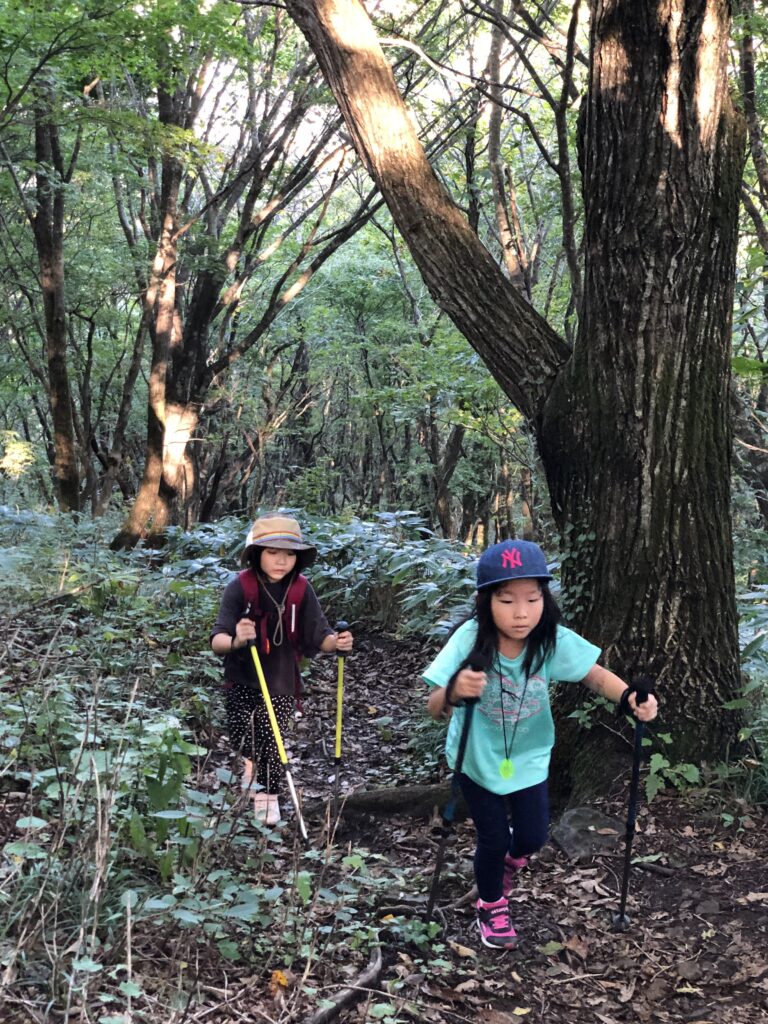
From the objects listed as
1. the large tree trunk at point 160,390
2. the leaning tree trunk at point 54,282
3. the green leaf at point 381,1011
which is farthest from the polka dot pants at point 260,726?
the leaning tree trunk at point 54,282

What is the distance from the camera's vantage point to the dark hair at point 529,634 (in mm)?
3389

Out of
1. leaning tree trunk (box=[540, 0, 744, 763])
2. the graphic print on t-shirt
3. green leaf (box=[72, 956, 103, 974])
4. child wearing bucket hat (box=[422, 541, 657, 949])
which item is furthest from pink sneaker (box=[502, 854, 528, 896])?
green leaf (box=[72, 956, 103, 974])

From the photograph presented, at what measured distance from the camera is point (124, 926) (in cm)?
280

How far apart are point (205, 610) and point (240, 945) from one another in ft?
18.1

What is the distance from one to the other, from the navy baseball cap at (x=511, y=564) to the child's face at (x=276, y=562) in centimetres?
163

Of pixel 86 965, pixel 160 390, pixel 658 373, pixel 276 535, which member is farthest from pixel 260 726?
pixel 160 390

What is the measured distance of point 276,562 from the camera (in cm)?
469

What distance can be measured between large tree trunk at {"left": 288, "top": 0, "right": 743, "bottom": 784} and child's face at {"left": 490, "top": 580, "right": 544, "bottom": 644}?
1380mm

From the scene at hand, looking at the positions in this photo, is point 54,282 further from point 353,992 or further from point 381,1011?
point 381,1011

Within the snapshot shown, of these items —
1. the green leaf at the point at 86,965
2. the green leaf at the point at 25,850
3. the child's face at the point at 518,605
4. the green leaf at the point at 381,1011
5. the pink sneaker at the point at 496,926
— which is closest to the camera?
the green leaf at the point at 86,965

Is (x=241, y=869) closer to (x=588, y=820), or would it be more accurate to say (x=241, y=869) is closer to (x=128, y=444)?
(x=588, y=820)

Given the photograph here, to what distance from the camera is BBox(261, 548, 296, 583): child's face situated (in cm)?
468

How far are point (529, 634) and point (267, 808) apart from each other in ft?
6.36

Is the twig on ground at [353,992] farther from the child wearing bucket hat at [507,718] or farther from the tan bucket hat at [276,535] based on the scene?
the tan bucket hat at [276,535]
